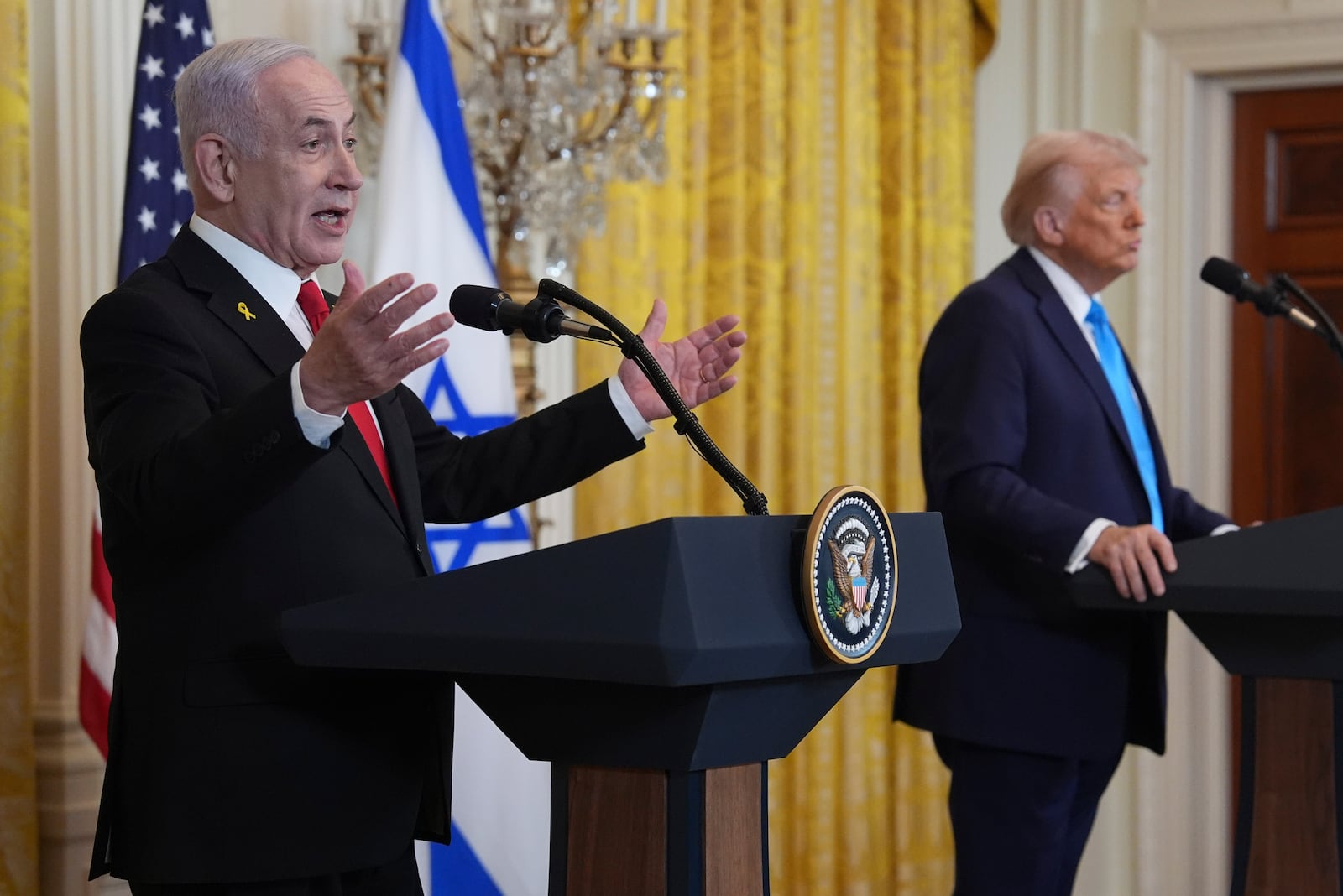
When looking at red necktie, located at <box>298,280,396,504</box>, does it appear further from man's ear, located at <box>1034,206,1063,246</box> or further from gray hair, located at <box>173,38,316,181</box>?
man's ear, located at <box>1034,206,1063,246</box>

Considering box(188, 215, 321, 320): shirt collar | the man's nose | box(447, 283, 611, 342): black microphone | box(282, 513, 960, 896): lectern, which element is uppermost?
A: the man's nose

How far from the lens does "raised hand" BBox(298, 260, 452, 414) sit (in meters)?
1.30

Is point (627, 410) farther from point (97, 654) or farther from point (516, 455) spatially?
point (97, 654)

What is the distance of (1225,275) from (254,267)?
5.30 feet

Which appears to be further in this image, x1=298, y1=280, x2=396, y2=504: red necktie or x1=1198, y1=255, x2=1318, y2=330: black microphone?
x1=1198, y1=255, x2=1318, y2=330: black microphone

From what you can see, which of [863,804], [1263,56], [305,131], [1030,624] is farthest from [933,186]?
[305,131]

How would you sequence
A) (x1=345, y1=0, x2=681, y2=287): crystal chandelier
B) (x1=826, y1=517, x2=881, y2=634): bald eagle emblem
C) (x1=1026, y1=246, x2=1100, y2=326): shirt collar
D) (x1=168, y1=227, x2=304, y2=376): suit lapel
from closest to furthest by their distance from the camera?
(x1=826, y1=517, x2=881, y2=634): bald eagle emblem, (x1=168, y1=227, x2=304, y2=376): suit lapel, (x1=1026, y1=246, x2=1100, y2=326): shirt collar, (x1=345, y1=0, x2=681, y2=287): crystal chandelier

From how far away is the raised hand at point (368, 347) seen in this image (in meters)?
1.30

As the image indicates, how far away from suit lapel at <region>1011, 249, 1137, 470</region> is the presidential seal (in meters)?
1.35

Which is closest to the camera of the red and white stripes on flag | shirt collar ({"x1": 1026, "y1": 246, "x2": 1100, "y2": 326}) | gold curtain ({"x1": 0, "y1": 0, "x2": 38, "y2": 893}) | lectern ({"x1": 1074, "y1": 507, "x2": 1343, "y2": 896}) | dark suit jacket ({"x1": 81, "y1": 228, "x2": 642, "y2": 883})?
dark suit jacket ({"x1": 81, "y1": 228, "x2": 642, "y2": 883})

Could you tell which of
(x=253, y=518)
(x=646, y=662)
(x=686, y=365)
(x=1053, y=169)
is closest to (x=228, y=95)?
(x=253, y=518)

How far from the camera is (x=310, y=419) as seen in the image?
1.38m

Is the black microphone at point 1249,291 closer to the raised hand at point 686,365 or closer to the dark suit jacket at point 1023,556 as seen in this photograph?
the dark suit jacket at point 1023,556

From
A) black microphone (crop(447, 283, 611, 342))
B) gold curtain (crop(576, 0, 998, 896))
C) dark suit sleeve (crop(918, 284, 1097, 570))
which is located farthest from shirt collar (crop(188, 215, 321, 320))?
gold curtain (crop(576, 0, 998, 896))
